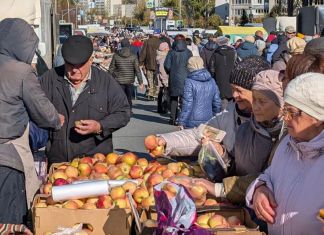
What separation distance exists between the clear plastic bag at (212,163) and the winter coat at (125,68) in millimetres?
10221

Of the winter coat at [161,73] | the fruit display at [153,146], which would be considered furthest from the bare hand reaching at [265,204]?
the winter coat at [161,73]

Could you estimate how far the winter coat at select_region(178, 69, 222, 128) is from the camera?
8721mm

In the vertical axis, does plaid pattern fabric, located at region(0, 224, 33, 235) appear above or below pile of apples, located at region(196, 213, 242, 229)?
below

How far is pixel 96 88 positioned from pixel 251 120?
5.30 ft

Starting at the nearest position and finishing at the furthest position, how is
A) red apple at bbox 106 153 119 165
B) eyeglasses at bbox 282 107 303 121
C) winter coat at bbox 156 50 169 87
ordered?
eyeglasses at bbox 282 107 303 121, red apple at bbox 106 153 119 165, winter coat at bbox 156 50 169 87

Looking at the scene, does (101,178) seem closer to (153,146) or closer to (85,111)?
(153,146)

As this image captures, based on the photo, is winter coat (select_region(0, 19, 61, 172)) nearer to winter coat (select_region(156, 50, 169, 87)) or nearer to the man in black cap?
the man in black cap

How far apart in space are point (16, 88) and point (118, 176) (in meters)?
0.91

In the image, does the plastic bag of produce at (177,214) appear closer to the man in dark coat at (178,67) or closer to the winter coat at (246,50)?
the man in dark coat at (178,67)

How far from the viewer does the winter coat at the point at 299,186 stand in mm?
2957

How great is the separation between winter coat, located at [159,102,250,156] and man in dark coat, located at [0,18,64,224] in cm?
88

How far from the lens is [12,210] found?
174 inches

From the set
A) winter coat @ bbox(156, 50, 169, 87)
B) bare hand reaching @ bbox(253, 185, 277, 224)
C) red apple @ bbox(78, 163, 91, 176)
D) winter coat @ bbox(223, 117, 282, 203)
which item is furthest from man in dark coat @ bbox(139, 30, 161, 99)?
bare hand reaching @ bbox(253, 185, 277, 224)

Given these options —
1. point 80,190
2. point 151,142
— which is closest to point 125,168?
point 151,142
